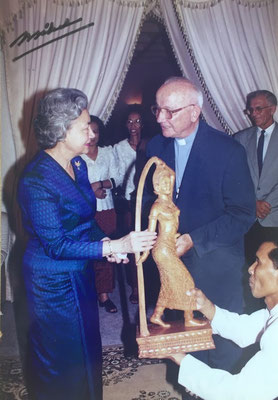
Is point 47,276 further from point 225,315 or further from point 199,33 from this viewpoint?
point 199,33

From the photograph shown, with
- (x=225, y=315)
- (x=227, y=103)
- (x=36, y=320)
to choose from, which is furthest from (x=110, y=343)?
(x=227, y=103)

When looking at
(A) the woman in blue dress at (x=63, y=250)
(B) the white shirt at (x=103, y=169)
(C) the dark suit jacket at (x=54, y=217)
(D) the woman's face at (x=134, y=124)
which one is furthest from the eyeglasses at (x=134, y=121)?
(C) the dark suit jacket at (x=54, y=217)

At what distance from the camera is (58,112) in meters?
1.80

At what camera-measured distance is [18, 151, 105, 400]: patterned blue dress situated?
1783 mm

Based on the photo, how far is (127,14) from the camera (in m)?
3.75

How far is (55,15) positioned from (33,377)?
3.06 meters

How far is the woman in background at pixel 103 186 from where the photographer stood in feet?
12.0

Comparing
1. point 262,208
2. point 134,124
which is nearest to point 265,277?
point 262,208

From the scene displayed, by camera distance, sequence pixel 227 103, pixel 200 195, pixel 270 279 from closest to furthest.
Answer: pixel 270 279, pixel 200 195, pixel 227 103

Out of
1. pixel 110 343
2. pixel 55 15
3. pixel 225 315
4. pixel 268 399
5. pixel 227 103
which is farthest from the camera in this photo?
pixel 227 103

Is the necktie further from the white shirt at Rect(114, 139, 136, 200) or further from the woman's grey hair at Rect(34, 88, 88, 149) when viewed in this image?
the woman's grey hair at Rect(34, 88, 88, 149)

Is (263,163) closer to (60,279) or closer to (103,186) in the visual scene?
(103,186)

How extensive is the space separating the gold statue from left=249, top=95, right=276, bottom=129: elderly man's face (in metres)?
2.23
